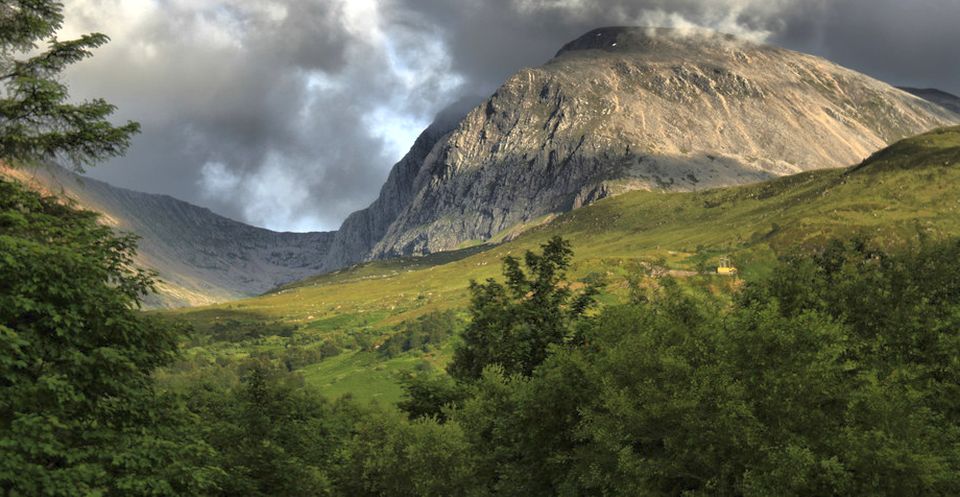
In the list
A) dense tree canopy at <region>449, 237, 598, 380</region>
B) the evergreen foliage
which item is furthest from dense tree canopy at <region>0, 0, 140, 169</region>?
dense tree canopy at <region>449, 237, 598, 380</region>

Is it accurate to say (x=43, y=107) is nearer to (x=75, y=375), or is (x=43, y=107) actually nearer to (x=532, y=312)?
(x=75, y=375)

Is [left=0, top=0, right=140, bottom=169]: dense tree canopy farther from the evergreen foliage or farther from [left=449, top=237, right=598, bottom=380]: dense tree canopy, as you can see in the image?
[left=449, top=237, right=598, bottom=380]: dense tree canopy

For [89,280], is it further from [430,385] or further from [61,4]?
[430,385]

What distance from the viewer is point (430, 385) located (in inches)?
3226

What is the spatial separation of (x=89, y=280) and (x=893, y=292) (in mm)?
49864

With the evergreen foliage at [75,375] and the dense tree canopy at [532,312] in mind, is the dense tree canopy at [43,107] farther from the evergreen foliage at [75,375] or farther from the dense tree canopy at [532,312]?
the dense tree canopy at [532,312]

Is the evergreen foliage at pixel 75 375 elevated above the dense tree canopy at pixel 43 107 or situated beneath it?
situated beneath

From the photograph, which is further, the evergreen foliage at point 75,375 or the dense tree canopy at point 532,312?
the dense tree canopy at point 532,312

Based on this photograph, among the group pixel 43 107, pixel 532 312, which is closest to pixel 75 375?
pixel 43 107

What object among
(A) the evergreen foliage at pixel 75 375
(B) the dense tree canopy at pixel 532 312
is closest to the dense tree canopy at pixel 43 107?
(A) the evergreen foliage at pixel 75 375

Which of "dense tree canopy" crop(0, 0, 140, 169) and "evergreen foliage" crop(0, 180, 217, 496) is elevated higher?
"dense tree canopy" crop(0, 0, 140, 169)

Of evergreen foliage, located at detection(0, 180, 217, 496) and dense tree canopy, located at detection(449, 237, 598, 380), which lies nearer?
Result: evergreen foliage, located at detection(0, 180, 217, 496)

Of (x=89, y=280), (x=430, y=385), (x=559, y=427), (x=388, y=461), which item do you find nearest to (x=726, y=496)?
(x=559, y=427)

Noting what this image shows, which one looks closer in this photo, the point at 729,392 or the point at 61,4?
the point at 61,4
